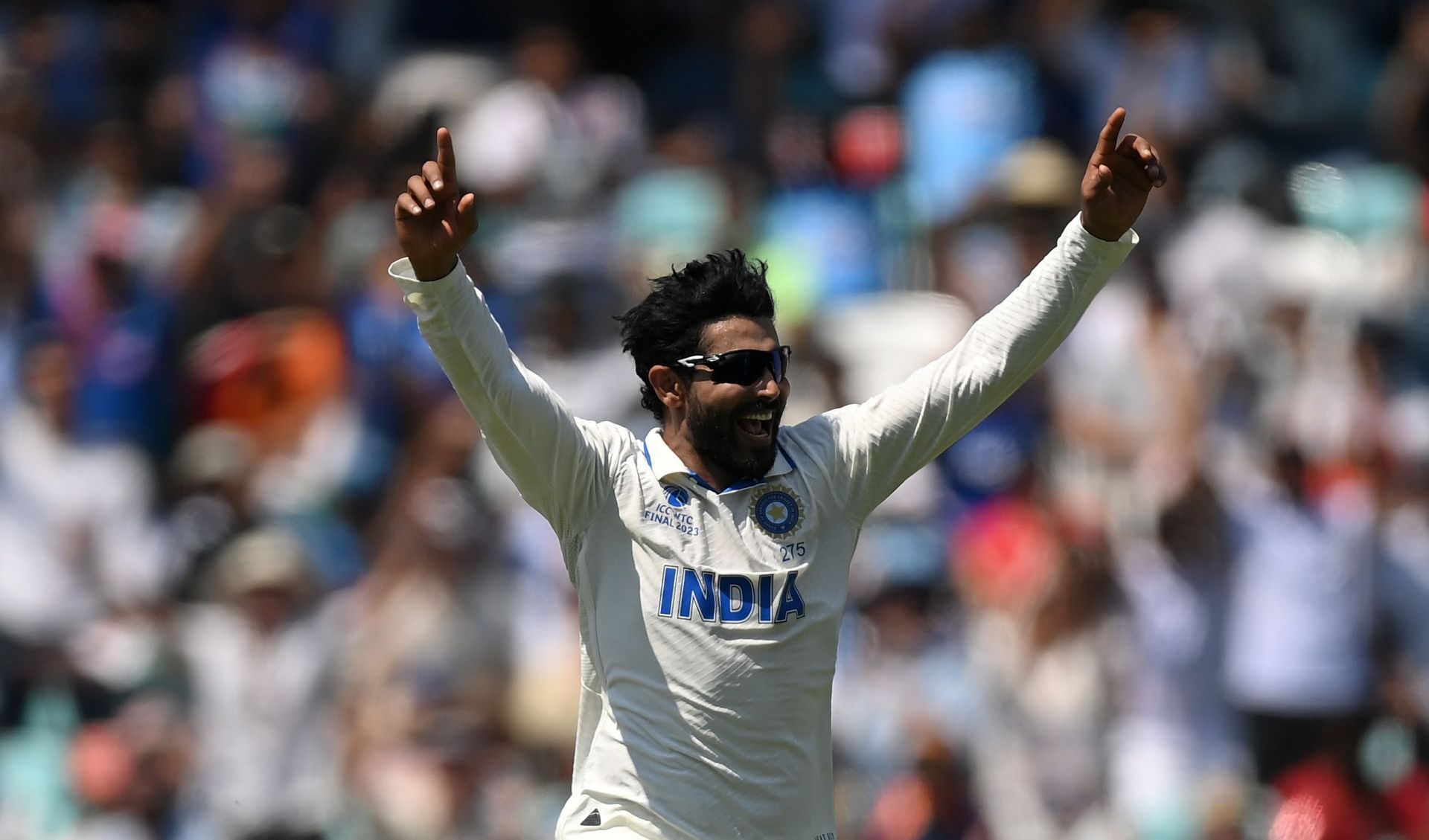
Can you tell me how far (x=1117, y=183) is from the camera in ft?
18.6

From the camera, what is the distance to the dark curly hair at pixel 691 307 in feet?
18.4

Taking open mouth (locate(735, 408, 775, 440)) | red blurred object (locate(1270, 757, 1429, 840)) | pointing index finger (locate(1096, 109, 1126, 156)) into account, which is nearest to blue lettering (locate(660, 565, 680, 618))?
open mouth (locate(735, 408, 775, 440))

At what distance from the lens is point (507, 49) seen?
46.2ft

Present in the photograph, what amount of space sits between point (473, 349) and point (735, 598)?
855 millimetres

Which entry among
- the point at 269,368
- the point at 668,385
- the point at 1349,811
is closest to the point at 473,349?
the point at 668,385

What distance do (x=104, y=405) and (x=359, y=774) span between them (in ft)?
9.93

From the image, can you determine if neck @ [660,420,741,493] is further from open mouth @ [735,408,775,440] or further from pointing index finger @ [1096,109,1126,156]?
pointing index finger @ [1096,109,1126,156]

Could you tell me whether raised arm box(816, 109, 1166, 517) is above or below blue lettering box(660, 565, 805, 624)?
above

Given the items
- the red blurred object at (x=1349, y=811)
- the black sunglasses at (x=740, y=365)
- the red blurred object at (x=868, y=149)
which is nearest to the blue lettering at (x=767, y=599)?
the black sunglasses at (x=740, y=365)

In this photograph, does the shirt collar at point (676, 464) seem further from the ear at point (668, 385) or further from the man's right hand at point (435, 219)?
the man's right hand at point (435, 219)

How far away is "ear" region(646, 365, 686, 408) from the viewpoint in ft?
18.5

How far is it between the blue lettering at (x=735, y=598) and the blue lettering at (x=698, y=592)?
0.07 feet

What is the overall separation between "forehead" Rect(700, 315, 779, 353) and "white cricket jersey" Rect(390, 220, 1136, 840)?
0.29 m

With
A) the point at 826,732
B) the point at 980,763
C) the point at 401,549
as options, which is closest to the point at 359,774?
the point at 401,549
